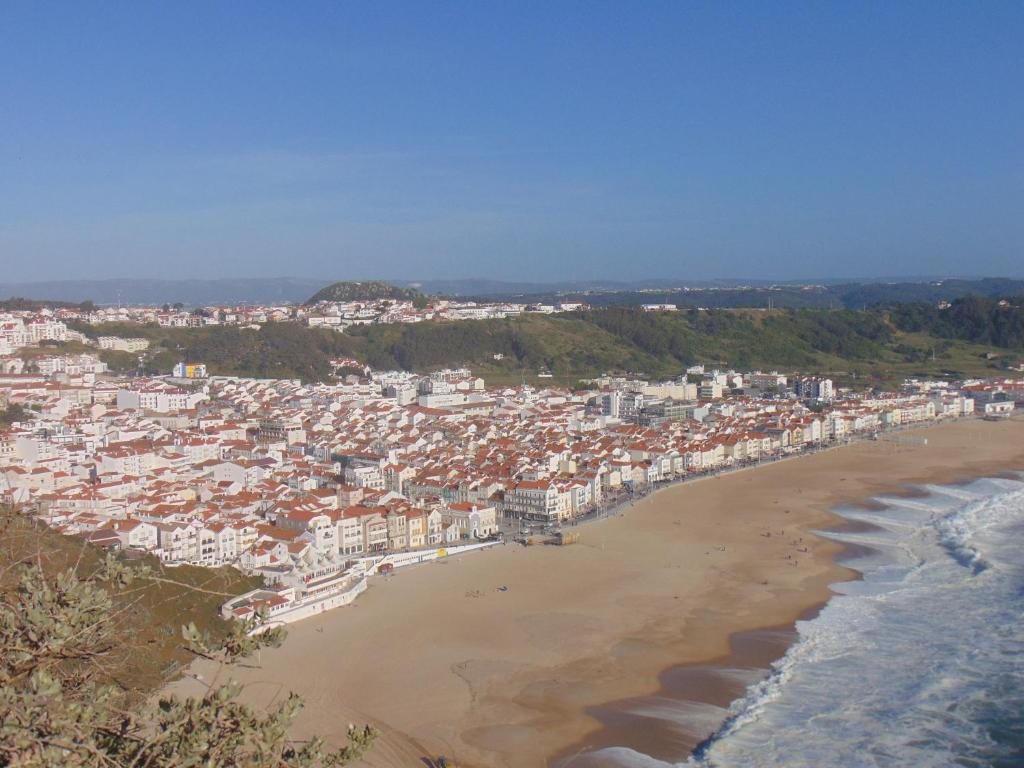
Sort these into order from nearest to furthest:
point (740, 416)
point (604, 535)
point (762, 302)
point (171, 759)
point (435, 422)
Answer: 1. point (171, 759)
2. point (604, 535)
3. point (435, 422)
4. point (740, 416)
5. point (762, 302)

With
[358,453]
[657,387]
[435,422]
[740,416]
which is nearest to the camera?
[358,453]

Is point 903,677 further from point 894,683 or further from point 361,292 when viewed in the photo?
point 361,292

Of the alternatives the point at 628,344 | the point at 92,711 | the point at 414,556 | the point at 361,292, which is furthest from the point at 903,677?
the point at 361,292

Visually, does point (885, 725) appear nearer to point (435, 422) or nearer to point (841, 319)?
point (435, 422)

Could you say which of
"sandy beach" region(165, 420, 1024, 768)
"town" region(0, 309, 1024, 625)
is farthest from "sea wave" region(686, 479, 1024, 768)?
Answer: "town" region(0, 309, 1024, 625)

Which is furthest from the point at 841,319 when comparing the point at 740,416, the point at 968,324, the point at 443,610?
the point at 443,610

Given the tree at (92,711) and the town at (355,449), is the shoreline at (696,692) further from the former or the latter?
the tree at (92,711)
